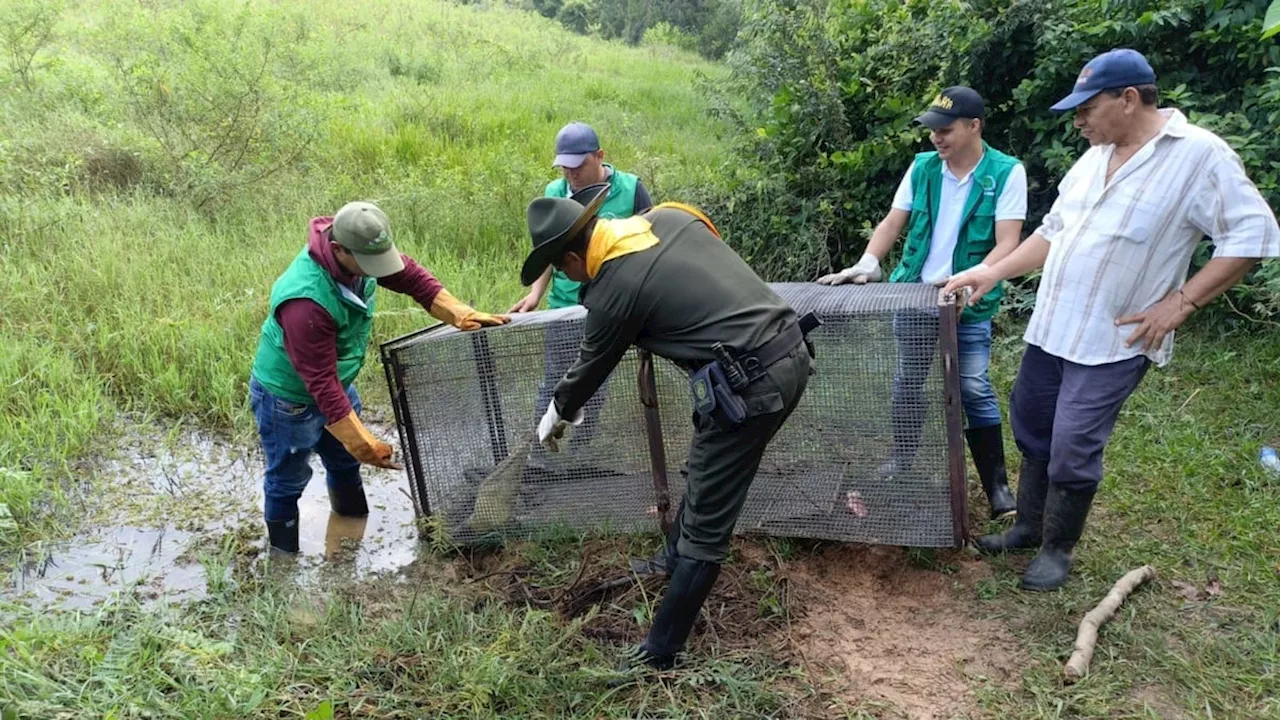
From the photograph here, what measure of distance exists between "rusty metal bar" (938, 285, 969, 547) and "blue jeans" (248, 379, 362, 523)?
2236 mm

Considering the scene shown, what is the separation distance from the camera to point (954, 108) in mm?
3066

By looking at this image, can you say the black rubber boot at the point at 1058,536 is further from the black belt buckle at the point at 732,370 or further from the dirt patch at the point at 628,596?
the black belt buckle at the point at 732,370

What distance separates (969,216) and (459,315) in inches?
79.4

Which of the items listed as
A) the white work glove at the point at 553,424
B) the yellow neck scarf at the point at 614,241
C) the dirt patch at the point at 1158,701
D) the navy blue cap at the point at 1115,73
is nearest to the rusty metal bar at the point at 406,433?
the white work glove at the point at 553,424

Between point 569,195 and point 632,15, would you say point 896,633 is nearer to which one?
point 569,195

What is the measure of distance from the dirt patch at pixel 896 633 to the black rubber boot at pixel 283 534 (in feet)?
6.80

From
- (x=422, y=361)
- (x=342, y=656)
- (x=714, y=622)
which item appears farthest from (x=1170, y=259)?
(x=342, y=656)

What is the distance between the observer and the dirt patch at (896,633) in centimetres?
268

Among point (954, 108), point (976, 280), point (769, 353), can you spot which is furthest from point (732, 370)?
point (954, 108)

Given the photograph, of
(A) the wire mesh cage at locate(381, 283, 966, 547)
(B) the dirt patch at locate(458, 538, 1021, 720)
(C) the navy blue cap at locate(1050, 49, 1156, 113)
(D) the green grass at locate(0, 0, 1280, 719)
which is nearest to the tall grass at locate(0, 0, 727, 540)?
(D) the green grass at locate(0, 0, 1280, 719)

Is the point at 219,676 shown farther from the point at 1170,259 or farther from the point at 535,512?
the point at 1170,259

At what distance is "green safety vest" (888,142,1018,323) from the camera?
3.15 metres

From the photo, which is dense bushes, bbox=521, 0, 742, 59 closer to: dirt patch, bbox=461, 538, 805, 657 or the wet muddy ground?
the wet muddy ground

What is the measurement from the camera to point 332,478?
12.2ft
